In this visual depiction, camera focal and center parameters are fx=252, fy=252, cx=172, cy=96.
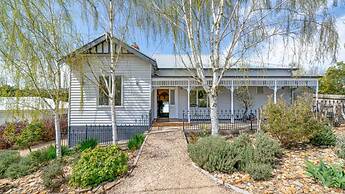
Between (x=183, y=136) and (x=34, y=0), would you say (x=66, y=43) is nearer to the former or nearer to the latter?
(x=34, y=0)

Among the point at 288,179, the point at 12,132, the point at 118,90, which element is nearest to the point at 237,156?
the point at 288,179

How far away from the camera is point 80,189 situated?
6.60 meters

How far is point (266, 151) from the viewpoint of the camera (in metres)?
7.41

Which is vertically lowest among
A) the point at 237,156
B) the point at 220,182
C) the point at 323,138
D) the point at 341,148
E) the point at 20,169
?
the point at 20,169

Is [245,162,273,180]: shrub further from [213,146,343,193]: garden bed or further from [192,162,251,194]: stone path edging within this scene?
[192,162,251,194]: stone path edging

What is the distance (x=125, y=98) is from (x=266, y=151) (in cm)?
1036

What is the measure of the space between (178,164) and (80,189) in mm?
2890

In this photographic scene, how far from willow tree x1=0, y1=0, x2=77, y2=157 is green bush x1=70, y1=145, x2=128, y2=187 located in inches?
150

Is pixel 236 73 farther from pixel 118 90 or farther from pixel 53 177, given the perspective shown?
pixel 53 177

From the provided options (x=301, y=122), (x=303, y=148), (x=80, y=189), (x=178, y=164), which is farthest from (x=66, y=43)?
(x=303, y=148)

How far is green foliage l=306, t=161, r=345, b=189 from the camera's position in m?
5.79

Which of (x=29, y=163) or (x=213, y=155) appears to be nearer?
(x=213, y=155)

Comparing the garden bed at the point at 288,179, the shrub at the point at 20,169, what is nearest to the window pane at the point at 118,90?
the shrub at the point at 20,169

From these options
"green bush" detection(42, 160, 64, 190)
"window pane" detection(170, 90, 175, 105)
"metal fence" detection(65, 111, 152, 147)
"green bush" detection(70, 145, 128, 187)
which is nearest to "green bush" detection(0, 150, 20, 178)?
"green bush" detection(42, 160, 64, 190)
